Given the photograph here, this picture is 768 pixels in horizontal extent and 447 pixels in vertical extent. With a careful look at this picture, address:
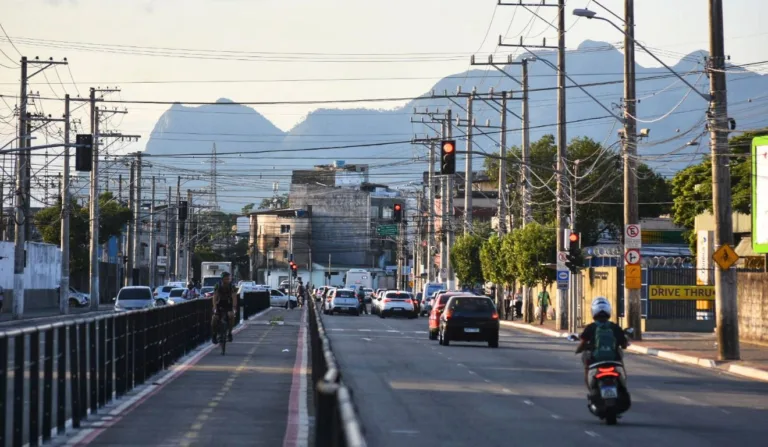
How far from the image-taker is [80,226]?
102 meters

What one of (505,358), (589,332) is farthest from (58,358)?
(505,358)

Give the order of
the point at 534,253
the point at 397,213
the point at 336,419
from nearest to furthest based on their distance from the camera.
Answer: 1. the point at 336,419
2. the point at 534,253
3. the point at 397,213

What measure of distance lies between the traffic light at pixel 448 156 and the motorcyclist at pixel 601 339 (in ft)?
73.7

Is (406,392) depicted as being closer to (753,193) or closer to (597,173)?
(753,193)

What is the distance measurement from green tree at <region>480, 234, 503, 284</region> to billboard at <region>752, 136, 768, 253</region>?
27525mm

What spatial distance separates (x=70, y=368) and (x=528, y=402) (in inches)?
336

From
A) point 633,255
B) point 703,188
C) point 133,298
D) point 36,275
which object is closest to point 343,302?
point 133,298

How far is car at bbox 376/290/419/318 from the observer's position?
2985 inches

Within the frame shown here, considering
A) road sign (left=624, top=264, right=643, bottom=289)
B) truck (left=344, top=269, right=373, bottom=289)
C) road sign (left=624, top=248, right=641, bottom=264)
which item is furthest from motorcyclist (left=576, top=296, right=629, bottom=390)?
truck (left=344, top=269, right=373, bottom=289)

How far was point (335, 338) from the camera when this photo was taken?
4566 centimetres

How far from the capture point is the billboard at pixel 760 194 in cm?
4341

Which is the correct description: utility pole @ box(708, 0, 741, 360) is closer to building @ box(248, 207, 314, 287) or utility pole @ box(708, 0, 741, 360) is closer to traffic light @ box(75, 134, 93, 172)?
traffic light @ box(75, 134, 93, 172)

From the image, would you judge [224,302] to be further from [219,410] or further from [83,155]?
[219,410]

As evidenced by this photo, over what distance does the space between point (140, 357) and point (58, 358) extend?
294 inches
